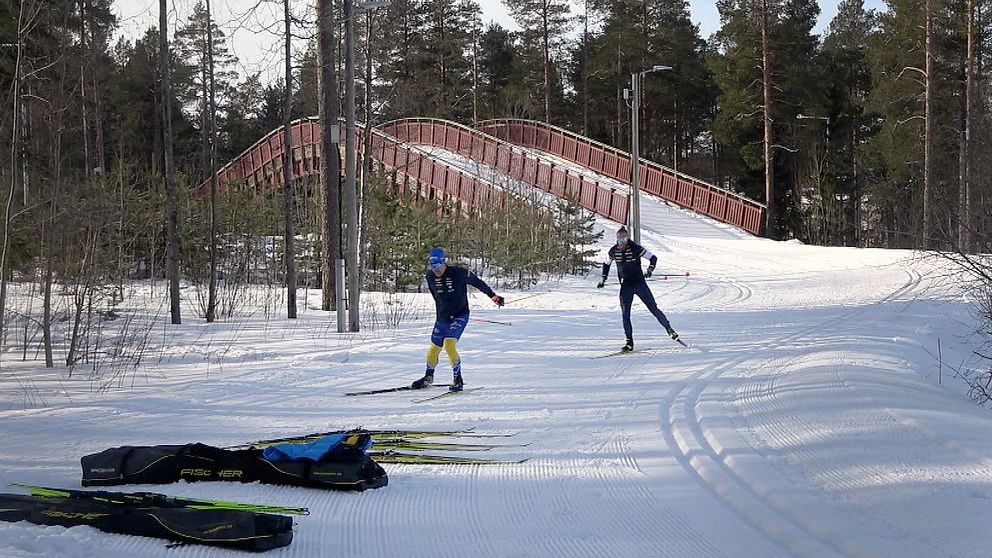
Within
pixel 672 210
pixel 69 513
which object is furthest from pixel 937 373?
pixel 672 210

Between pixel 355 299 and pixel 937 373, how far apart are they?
956 cm

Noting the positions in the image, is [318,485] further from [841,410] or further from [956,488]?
[841,410]

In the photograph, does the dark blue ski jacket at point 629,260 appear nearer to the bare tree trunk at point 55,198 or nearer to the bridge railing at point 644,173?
the bare tree trunk at point 55,198

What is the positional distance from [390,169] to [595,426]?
25372 millimetres

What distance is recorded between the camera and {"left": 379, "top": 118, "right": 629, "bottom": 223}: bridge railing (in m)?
37.8

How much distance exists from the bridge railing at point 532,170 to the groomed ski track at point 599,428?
799 inches

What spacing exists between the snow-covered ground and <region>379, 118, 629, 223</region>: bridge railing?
789 inches

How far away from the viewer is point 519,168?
135 ft

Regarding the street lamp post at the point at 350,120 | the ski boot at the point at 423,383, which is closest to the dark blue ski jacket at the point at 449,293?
the ski boot at the point at 423,383

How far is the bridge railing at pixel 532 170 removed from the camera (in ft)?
124

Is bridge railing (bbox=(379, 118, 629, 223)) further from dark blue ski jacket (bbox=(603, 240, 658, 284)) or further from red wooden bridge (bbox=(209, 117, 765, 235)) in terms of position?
dark blue ski jacket (bbox=(603, 240, 658, 284))

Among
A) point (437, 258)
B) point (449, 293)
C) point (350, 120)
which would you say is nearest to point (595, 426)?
point (449, 293)

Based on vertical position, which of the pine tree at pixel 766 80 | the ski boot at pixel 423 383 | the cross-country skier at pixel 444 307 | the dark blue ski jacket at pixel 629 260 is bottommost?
the ski boot at pixel 423 383

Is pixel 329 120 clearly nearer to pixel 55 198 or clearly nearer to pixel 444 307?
pixel 55 198
